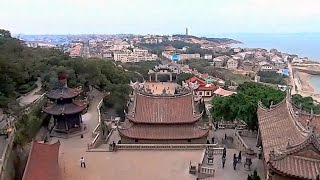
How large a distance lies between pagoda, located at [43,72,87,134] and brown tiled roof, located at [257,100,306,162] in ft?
48.5

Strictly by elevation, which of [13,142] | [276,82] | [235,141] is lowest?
[276,82]

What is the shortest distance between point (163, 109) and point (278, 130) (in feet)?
33.8

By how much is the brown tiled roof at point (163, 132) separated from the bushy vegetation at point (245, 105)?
4.06 m

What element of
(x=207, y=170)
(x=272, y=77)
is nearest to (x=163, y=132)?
(x=207, y=170)

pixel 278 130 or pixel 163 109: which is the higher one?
pixel 278 130

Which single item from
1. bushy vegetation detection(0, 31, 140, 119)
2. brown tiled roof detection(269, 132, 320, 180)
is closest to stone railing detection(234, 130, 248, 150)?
brown tiled roof detection(269, 132, 320, 180)

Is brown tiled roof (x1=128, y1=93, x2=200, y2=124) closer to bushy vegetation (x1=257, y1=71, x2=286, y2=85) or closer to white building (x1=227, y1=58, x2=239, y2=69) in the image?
bushy vegetation (x1=257, y1=71, x2=286, y2=85)

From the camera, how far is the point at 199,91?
63.2m

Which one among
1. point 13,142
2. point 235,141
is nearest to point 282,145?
point 235,141

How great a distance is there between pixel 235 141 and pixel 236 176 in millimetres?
8164

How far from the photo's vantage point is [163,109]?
26875mm

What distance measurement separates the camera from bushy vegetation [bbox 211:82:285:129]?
28.2m

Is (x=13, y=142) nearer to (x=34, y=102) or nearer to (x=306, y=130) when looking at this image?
(x=34, y=102)

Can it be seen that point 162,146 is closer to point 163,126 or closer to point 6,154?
point 163,126
